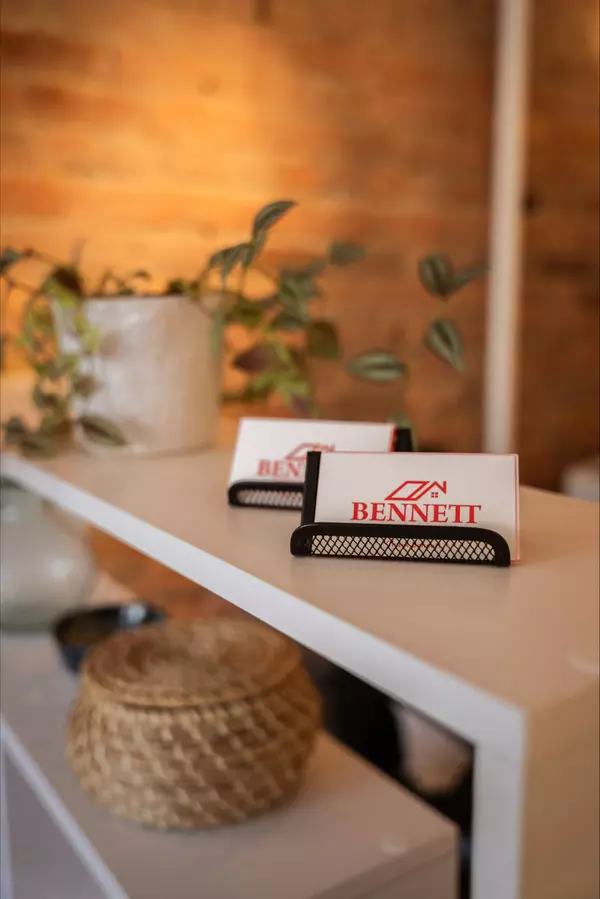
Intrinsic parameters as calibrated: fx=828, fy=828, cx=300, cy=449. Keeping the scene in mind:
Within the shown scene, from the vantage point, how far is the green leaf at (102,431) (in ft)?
3.53

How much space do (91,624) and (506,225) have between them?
1438 millimetres

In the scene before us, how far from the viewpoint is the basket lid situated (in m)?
0.87

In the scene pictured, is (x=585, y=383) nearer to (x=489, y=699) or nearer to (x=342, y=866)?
(x=342, y=866)

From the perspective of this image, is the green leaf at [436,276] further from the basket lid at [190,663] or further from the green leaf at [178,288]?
the basket lid at [190,663]

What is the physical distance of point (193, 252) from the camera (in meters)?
1.69

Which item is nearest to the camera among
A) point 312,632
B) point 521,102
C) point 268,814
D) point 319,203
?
point 312,632

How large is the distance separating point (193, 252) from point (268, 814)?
3.73 ft

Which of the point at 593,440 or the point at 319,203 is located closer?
the point at 319,203

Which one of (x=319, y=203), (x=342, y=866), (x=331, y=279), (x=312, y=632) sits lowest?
(x=342, y=866)

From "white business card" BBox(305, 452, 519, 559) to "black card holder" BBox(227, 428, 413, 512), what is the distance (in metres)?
0.13

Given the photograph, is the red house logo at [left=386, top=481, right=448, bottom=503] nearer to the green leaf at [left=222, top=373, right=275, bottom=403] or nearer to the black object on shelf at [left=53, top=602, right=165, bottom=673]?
the green leaf at [left=222, top=373, right=275, bottom=403]

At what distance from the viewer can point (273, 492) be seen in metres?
0.79

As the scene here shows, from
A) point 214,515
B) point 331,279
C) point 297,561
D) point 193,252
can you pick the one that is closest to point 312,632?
point 297,561

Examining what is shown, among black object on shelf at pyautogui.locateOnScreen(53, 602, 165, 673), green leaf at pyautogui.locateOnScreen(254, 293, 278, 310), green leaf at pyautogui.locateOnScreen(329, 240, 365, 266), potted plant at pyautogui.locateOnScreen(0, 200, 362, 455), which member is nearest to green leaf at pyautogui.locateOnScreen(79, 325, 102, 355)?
potted plant at pyautogui.locateOnScreen(0, 200, 362, 455)
